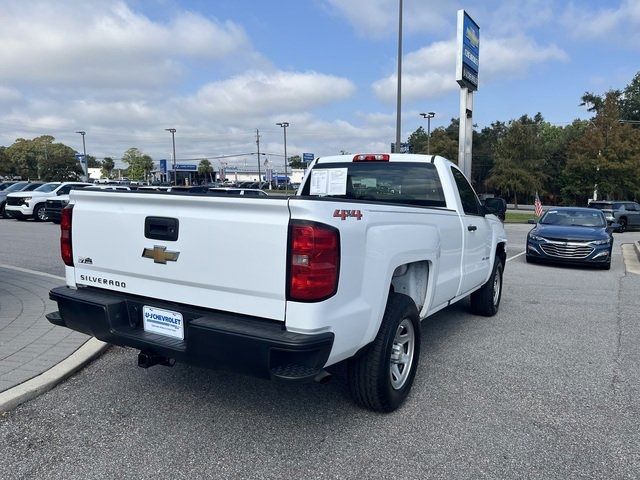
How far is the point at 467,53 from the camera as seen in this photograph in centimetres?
1888

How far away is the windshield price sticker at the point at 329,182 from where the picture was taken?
5391mm

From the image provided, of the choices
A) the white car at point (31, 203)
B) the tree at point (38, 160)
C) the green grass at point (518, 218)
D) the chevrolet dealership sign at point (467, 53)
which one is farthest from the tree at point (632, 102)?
the tree at point (38, 160)

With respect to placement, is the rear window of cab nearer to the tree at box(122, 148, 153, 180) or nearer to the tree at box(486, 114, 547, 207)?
the tree at box(486, 114, 547, 207)

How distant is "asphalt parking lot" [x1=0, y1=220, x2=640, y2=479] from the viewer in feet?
10.0

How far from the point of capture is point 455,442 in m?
3.36

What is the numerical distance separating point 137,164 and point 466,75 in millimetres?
102162

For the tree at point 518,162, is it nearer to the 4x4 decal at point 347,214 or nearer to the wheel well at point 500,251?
the wheel well at point 500,251

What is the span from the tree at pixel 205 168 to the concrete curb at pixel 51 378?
10398cm

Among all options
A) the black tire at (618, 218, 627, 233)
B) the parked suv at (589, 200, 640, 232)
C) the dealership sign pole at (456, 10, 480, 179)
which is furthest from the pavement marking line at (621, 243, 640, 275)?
the parked suv at (589, 200, 640, 232)

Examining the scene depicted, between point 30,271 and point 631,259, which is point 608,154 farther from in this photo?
point 30,271

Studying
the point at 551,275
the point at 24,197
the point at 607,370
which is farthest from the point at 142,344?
the point at 24,197

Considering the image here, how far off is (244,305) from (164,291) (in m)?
0.65

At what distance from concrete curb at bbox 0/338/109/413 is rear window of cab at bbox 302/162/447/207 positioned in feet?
8.89

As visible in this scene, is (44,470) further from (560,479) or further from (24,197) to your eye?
(24,197)
